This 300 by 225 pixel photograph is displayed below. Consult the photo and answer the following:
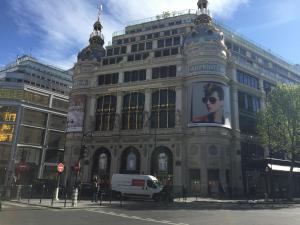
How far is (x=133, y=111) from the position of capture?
188ft

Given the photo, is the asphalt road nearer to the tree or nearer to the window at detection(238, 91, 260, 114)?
the tree

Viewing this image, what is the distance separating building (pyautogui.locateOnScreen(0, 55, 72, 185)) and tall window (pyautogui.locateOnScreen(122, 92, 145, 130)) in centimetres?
2345

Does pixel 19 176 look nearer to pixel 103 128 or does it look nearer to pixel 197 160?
pixel 103 128

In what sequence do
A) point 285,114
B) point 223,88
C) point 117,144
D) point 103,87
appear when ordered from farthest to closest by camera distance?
1. point 103,87
2. point 117,144
3. point 223,88
4. point 285,114

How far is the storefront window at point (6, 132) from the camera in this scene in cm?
6594

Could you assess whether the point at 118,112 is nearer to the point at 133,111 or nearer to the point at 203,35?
the point at 133,111

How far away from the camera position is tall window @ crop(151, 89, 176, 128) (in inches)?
2120

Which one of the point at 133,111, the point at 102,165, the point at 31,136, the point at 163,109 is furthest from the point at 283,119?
the point at 31,136

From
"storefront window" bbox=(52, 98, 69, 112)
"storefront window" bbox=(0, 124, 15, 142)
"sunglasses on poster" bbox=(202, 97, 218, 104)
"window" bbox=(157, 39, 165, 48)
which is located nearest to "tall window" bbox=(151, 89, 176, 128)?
"sunglasses on poster" bbox=(202, 97, 218, 104)

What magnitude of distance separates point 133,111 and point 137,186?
829 inches

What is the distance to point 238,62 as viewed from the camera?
190ft

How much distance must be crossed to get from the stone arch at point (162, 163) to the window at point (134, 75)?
44.3 ft

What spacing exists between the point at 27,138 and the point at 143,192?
39.7 meters

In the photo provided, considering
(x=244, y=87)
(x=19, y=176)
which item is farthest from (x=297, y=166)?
(x=19, y=176)
